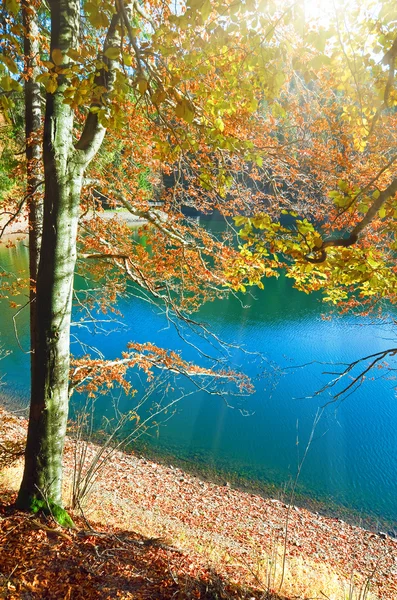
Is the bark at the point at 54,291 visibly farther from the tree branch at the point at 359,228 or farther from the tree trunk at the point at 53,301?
the tree branch at the point at 359,228

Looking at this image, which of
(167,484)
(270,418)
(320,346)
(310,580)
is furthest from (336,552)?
(320,346)

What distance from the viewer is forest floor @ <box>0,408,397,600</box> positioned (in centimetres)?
251

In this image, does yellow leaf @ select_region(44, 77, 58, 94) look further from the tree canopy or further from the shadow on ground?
the shadow on ground

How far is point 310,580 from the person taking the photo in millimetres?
4523

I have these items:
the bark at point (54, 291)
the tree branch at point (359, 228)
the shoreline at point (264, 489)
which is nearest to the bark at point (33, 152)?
the bark at point (54, 291)

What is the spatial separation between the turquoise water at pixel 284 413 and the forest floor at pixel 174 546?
0.89 m

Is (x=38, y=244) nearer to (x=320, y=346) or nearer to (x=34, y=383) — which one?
(x=34, y=383)

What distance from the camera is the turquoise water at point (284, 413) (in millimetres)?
8406

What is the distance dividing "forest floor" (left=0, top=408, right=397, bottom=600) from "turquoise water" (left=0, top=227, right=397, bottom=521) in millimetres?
889

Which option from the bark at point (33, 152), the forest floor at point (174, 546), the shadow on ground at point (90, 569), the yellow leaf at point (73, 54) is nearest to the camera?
the yellow leaf at point (73, 54)

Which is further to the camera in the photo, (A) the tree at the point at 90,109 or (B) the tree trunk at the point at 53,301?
(B) the tree trunk at the point at 53,301

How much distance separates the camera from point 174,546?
3475 millimetres

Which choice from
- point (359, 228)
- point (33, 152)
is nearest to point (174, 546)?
point (359, 228)

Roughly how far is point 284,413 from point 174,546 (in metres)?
7.27
